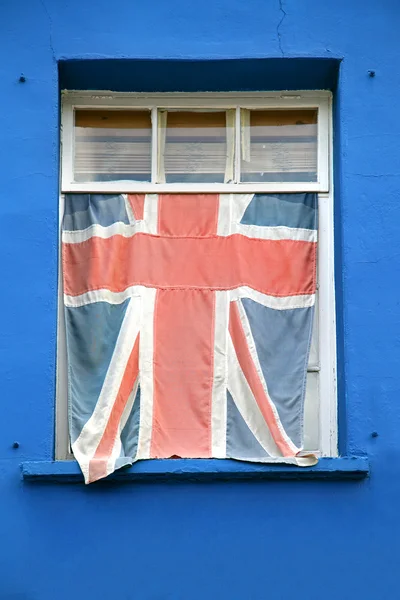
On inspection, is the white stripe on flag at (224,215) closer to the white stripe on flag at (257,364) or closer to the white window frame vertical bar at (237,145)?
the white window frame vertical bar at (237,145)

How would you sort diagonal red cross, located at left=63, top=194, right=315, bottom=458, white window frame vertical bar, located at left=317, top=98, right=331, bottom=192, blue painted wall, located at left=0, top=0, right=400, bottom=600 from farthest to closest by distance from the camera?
white window frame vertical bar, located at left=317, top=98, right=331, bottom=192, diagonal red cross, located at left=63, top=194, right=315, bottom=458, blue painted wall, located at left=0, top=0, right=400, bottom=600

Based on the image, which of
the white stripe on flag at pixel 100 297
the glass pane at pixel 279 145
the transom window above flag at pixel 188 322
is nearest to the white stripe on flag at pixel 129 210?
the transom window above flag at pixel 188 322

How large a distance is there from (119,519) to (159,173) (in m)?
2.00

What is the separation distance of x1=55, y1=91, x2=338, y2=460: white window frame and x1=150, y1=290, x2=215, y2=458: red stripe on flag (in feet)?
1.75

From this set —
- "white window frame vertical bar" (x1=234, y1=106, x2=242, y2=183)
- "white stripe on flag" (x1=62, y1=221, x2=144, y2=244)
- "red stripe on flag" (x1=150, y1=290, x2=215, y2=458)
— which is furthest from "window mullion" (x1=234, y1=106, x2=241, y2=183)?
"red stripe on flag" (x1=150, y1=290, x2=215, y2=458)

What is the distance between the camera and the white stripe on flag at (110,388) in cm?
603

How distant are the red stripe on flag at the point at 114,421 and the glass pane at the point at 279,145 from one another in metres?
1.26

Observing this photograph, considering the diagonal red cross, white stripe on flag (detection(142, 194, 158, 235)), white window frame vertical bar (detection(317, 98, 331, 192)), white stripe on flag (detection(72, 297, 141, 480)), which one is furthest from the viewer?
white window frame vertical bar (detection(317, 98, 331, 192))

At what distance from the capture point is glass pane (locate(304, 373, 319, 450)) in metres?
6.24

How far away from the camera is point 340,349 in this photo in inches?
245

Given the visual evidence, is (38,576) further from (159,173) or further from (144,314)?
(159,173)

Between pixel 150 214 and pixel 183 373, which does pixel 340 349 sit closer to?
pixel 183 373

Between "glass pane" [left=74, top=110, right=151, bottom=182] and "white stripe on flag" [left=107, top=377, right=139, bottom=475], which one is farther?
"glass pane" [left=74, top=110, right=151, bottom=182]

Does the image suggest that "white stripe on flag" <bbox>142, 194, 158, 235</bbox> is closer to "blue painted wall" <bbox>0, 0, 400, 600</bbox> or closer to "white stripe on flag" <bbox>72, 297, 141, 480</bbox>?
"white stripe on flag" <bbox>72, 297, 141, 480</bbox>
